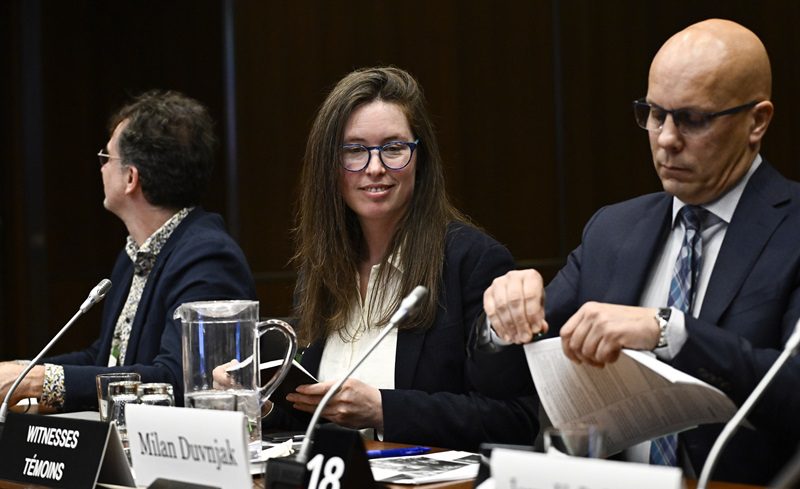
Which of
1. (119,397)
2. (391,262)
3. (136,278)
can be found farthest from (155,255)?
(119,397)

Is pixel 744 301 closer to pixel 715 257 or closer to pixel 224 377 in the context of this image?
pixel 715 257

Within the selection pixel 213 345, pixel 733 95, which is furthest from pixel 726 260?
pixel 213 345

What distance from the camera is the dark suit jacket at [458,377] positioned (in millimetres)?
2266

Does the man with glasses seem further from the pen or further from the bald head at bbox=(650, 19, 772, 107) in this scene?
the bald head at bbox=(650, 19, 772, 107)

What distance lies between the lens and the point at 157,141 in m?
3.31

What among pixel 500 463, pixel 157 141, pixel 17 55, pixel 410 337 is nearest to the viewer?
pixel 500 463

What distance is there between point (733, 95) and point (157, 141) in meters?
1.84

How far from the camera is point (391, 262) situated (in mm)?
2578

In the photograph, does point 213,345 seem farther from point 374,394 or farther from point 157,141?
point 157,141

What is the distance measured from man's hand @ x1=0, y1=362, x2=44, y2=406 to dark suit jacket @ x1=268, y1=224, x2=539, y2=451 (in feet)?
2.24

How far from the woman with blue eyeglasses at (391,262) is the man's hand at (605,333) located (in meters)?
0.54

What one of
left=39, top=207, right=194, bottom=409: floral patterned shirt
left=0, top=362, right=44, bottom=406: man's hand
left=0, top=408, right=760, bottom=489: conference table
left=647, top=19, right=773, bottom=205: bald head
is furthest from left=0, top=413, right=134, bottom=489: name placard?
left=39, top=207, right=194, bottom=409: floral patterned shirt

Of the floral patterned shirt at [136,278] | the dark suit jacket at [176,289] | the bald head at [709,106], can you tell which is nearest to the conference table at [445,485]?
the bald head at [709,106]

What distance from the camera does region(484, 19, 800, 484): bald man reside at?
1.87 meters
